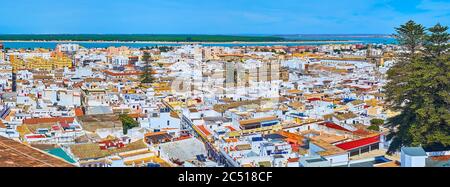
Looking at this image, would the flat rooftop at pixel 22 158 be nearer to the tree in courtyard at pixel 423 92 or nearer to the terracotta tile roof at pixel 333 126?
the tree in courtyard at pixel 423 92

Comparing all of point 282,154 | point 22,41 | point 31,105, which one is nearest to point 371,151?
point 282,154

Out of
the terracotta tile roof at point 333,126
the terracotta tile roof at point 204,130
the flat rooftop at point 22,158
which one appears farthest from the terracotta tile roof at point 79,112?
the flat rooftop at point 22,158

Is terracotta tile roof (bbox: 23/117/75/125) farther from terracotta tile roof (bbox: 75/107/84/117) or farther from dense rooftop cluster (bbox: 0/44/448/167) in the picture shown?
terracotta tile roof (bbox: 75/107/84/117)

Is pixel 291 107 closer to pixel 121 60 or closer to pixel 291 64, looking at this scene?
pixel 291 64

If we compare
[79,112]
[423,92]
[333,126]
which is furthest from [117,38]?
[423,92]

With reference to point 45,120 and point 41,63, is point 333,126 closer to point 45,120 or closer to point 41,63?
point 45,120
